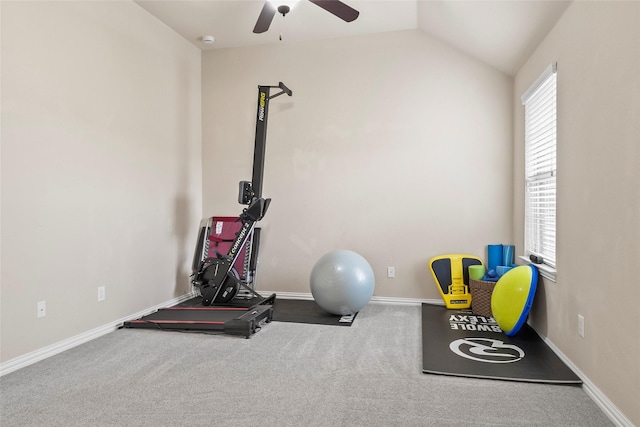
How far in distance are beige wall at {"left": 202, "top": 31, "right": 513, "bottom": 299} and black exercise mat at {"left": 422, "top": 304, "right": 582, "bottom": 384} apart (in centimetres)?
102

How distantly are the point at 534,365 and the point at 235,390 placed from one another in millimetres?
1880

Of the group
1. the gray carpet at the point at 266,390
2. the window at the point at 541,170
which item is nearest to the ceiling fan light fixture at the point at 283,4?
the window at the point at 541,170

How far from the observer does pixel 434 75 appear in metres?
4.66

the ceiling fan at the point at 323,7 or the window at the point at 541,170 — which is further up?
the ceiling fan at the point at 323,7

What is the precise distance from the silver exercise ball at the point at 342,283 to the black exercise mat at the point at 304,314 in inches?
3.6

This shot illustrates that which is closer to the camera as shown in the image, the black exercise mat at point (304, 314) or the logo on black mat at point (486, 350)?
the logo on black mat at point (486, 350)

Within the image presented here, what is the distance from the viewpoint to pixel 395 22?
14.8ft

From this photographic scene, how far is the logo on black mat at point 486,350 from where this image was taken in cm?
294

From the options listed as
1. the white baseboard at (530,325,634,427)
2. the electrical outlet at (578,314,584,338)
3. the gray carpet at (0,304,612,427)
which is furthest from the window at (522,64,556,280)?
the gray carpet at (0,304,612,427)

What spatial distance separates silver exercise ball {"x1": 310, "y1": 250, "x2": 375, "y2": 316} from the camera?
154 inches

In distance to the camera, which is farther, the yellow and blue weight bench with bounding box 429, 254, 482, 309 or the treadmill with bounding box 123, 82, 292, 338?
the yellow and blue weight bench with bounding box 429, 254, 482, 309

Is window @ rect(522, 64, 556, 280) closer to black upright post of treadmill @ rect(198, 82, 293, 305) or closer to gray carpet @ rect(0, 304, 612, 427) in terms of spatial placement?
gray carpet @ rect(0, 304, 612, 427)

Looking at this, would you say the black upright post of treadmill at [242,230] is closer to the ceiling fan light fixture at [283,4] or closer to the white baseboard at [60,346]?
the white baseboard at [60,346]

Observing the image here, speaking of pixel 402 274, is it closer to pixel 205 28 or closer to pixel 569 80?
pixel 569 80
